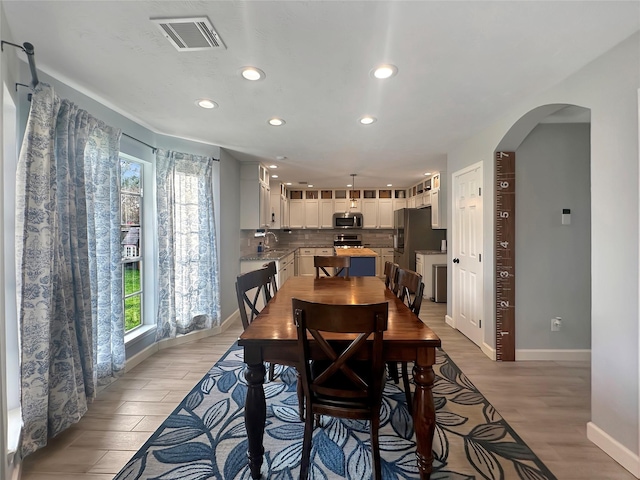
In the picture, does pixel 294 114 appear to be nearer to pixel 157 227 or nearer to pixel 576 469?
pixel 157 227

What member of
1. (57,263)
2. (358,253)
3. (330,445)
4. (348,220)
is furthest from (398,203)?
(57,263)

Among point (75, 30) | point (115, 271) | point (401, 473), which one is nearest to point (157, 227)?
point (115, 271)

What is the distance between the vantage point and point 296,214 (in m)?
7.75

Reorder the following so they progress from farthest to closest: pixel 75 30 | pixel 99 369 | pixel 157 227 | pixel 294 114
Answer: pixel 157 227 < pixel 294 114 < pixel 99 369 < pixel 75 30

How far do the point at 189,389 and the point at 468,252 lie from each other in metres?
3.21

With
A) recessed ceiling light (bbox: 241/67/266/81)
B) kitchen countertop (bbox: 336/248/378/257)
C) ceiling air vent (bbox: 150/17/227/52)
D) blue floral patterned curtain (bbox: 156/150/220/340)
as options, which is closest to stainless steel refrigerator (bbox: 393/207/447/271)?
kitchen countertop (bbox: 336/248/378/257)

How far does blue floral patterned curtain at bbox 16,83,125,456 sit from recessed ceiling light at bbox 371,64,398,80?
6.59ft

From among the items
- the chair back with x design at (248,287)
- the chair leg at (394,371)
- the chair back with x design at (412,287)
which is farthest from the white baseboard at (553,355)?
the chair back with x design at (248,287)

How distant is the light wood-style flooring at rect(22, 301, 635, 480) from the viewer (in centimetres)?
169

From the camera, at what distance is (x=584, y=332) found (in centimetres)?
299

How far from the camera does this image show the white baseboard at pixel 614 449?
5.34 feet

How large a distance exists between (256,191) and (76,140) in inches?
108

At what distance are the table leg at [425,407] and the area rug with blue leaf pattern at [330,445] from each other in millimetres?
242

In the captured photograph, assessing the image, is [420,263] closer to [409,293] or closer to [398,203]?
[398,203]
